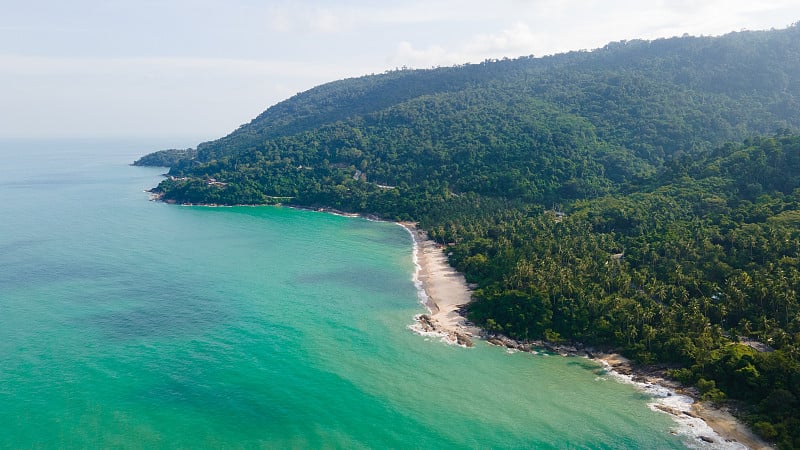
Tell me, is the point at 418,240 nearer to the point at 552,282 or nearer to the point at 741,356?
the point at 552,282

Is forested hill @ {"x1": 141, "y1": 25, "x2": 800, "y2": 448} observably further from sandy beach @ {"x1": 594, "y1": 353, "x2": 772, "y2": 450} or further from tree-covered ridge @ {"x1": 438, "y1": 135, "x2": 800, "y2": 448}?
sandy beach @ {"x1": 594, "y1": 353, "x2": 772, "y2": 450}

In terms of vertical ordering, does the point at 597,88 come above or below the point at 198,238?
above

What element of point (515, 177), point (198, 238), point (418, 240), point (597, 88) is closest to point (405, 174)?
point (515, 177)

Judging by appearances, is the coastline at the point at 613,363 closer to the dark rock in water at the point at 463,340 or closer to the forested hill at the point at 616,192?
the dark rock in water at the point at 463,340

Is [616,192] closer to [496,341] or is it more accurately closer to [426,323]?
[496,341]

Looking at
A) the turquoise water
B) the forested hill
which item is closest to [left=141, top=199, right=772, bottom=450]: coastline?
the forested hill
